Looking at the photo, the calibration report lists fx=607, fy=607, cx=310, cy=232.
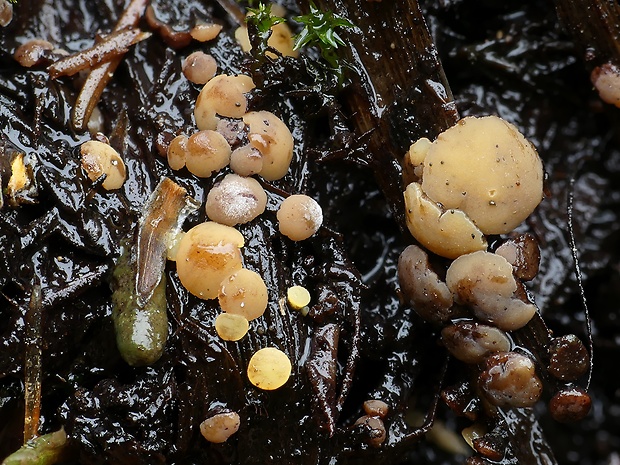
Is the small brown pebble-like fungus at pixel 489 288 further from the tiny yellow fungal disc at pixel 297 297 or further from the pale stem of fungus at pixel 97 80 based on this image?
the pale stem of fungus at pixel 97 80

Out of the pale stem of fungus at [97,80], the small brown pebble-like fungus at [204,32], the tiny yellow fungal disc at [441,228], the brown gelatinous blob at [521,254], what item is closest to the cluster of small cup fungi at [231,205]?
the pale stem of fungus at [97,80]

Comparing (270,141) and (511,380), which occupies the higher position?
(270,141)

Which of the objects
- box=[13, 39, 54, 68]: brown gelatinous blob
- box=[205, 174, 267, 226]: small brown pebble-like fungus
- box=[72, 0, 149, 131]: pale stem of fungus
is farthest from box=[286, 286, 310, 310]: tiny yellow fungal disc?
box=[13, 39, 54, 68]: brown gelatinous blob

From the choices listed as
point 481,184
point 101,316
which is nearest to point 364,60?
point 481,184

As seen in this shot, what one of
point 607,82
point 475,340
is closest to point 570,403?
point 475,340

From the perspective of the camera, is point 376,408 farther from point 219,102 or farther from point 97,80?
point 97,80
